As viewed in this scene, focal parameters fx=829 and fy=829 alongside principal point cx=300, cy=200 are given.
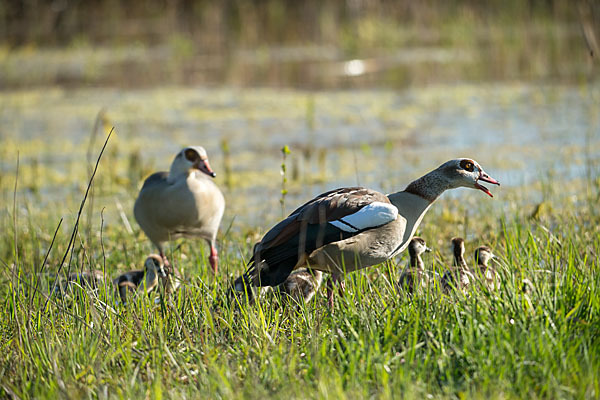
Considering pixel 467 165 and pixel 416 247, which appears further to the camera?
pixel 416 247

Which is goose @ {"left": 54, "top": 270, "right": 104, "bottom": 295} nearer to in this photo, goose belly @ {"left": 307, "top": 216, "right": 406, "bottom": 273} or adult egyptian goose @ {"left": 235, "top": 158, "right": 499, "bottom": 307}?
adult egyptian goose @ {"left": 235, "top": 158, "right": 499, "bottom": 307}

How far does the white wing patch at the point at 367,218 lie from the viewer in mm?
4211

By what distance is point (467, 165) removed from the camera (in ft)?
15.4

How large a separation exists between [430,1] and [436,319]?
1555 cm

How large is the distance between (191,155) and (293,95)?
23.0 feet

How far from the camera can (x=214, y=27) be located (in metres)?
18.9

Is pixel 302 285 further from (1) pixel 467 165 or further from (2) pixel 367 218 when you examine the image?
(1) pixel 467 165

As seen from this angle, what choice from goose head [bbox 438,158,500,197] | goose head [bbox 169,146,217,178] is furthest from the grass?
goose head [bbox 169,146,217,178]

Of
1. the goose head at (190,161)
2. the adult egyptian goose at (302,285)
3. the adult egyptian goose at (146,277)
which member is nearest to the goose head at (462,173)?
the adult egyptian goose at (302,285)

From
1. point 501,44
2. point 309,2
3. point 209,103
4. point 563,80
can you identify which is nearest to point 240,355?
point 209,103

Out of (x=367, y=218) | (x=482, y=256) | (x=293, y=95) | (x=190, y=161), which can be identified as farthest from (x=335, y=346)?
(x=293, y=95)

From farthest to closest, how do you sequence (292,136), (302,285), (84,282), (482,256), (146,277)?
(292,136) < (146,277) < (302,285) < (482,256) < (84,282)

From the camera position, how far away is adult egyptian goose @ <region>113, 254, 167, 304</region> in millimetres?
4938

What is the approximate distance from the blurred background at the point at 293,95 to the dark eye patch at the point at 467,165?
96cm
